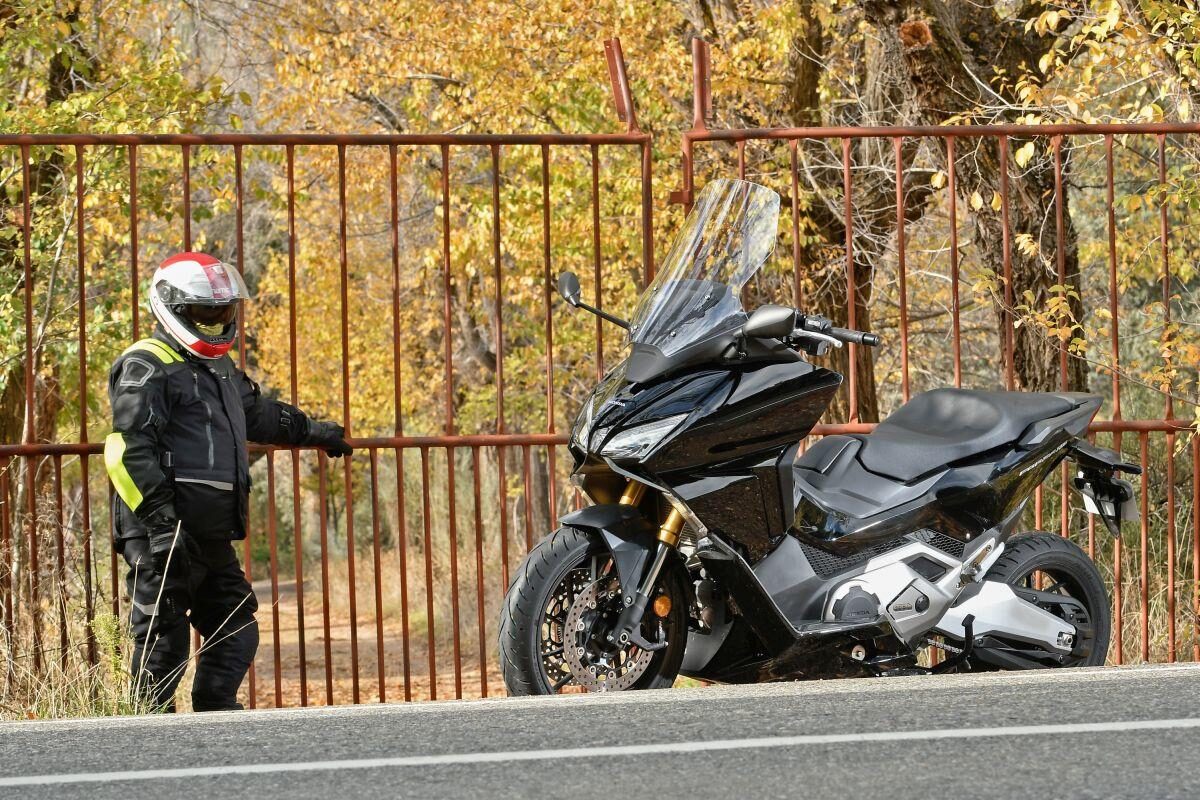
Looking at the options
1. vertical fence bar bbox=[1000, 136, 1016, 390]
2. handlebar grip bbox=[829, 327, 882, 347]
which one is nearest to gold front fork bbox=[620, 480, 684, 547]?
handlebar grip bbox=[829, 327, 882, 347]

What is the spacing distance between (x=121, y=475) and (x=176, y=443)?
0.80 ft

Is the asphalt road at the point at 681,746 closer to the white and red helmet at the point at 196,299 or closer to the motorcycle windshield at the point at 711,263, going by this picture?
the motorcycle windshield at the point at 711,263

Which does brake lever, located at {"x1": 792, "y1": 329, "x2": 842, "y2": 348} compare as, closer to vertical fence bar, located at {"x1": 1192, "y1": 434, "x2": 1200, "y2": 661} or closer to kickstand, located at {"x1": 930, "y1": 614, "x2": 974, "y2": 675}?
kickstand, located at {"x1": 930, "y1": 614, "x2": 974, "y2": 675}

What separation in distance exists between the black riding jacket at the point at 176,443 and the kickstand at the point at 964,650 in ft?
8.10

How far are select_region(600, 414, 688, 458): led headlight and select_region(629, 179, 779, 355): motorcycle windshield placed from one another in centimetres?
32

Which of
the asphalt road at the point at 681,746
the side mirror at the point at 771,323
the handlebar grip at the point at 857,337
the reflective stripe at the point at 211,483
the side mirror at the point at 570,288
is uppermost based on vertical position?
the side mirror at the point at 570,288

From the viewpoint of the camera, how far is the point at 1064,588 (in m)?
5.80

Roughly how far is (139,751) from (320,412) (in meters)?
23.2

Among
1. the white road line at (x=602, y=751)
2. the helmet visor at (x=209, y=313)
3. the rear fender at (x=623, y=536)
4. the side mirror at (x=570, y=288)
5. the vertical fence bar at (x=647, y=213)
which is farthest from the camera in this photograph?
the vertical fence bar at (x=647, y=213)

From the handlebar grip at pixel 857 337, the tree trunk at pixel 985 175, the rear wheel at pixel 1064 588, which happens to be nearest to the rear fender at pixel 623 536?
the handlebar grip at pixel 857 337

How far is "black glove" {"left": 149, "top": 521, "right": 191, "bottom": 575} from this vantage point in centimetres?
572

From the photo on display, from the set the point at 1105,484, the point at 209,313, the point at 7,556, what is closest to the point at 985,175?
the point at 1105,484

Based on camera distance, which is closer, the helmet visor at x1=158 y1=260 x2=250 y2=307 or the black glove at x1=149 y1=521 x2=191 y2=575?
the black glove at x1=149 y1=521 x2=191 y2=575

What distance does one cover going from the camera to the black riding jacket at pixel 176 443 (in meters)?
5.72
